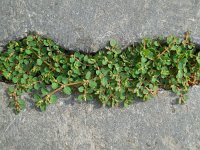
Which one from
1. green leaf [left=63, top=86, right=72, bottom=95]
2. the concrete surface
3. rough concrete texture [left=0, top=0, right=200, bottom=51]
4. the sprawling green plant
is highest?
rough concrete texture [left=0, top=0, right=200, bottom=51]

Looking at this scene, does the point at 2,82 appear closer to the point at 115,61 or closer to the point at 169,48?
the point at 115,61

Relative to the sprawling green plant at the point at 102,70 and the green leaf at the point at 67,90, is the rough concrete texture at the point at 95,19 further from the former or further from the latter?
the green leaf at the point at 67,90

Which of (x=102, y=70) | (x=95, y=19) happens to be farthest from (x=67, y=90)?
(x=95, y=19)

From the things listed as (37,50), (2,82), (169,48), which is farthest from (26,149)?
(169,48)

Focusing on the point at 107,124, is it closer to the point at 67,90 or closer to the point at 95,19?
the point at 67,90

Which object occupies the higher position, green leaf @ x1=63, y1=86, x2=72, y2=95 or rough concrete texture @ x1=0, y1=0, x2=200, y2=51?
rough concrete texture @ x1=0, y1=0, x2=200, y2=51

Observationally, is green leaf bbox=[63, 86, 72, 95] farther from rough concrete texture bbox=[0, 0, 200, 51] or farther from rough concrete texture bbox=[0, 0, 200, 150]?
rough concrete texture bbox=[0, 0, 200, 51]

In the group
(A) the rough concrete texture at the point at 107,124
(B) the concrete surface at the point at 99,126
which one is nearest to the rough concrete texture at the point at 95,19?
(A) the rough concrete texture at the point at 107,124

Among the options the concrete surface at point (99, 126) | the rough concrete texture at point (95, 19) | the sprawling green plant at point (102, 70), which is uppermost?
the rough concrete texture at point (95, 19)

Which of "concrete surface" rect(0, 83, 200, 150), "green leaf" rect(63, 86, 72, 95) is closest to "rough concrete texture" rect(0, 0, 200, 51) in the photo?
"green leaf" rect(63, 86, 72, 95)
